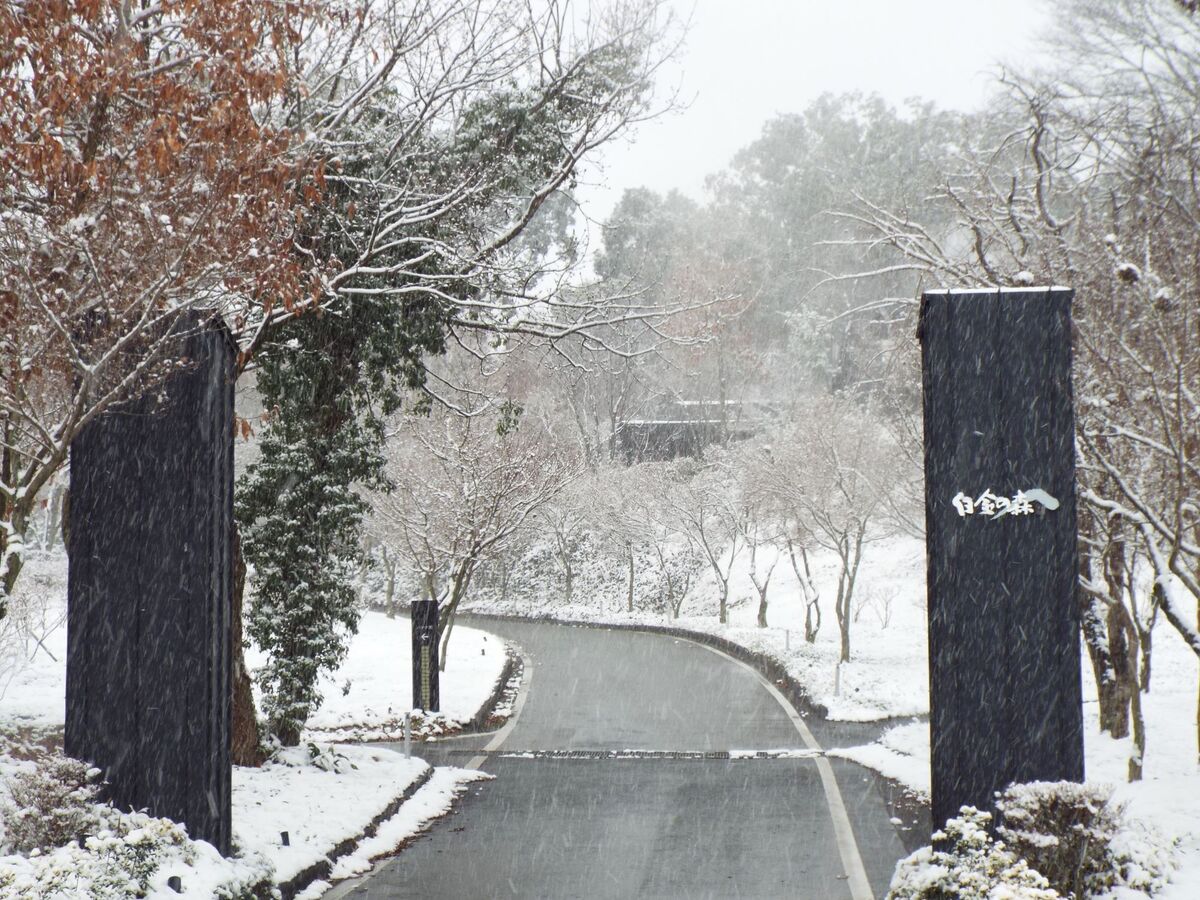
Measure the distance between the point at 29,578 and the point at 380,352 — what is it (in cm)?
1618

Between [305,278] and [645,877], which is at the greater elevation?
[305,278]

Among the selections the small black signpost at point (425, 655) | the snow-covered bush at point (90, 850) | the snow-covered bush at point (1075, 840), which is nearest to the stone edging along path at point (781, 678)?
the snow-covered bush at point (1075, 840)

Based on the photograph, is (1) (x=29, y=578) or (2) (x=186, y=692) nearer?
(2) (x=186, y=692)

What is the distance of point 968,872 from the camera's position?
240 inches

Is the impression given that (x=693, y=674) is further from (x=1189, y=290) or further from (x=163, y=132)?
(x=163, y=132)

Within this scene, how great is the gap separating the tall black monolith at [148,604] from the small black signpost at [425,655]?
9.50 metres

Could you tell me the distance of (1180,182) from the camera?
1022cm

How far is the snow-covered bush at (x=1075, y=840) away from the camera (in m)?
6.64

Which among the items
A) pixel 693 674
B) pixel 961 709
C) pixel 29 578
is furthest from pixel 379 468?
pixel 29 578

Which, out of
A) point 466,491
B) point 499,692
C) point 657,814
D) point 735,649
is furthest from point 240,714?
point 735,649

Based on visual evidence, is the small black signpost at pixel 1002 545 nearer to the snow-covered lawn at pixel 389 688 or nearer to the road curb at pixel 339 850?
the road curb at pixel 339 850

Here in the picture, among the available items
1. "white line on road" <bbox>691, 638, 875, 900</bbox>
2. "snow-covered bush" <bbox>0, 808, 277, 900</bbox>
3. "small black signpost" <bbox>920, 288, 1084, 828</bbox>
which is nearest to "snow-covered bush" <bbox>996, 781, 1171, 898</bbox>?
"small black signpost" <bbox>920, 288, 1084, 828</bbox>

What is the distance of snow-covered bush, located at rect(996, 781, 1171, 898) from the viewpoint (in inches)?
261

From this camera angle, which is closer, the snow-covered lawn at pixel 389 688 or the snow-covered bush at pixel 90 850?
the snow-covered bush at pixel 90 850
